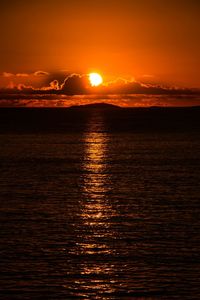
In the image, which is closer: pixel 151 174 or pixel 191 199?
pixel 191 199

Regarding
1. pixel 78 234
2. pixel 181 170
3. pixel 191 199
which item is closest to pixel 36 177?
pixel 181 170

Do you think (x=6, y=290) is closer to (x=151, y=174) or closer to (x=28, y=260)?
(x=28, y=260)

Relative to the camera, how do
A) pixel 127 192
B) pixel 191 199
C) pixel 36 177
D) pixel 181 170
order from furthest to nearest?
1. pixel 181 170
2. pixel 36 177
3. pixel 127 192
4. pixel 191 199

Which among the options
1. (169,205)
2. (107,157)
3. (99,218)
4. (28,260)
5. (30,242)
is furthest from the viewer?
(107,157)

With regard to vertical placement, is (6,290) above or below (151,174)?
above

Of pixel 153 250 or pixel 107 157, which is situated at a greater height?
pixel 153 250

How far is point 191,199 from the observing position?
192 ft

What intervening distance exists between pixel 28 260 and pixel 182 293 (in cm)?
885

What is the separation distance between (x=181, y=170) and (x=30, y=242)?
46.9m

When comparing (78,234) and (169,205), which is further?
(169,205)

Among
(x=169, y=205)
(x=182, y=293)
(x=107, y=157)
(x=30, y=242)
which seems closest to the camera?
A: (x=182, y=293)

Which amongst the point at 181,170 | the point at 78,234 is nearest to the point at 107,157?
the point at 181,170

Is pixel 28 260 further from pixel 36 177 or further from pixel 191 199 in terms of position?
pixel 36 177

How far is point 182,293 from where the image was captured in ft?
103
